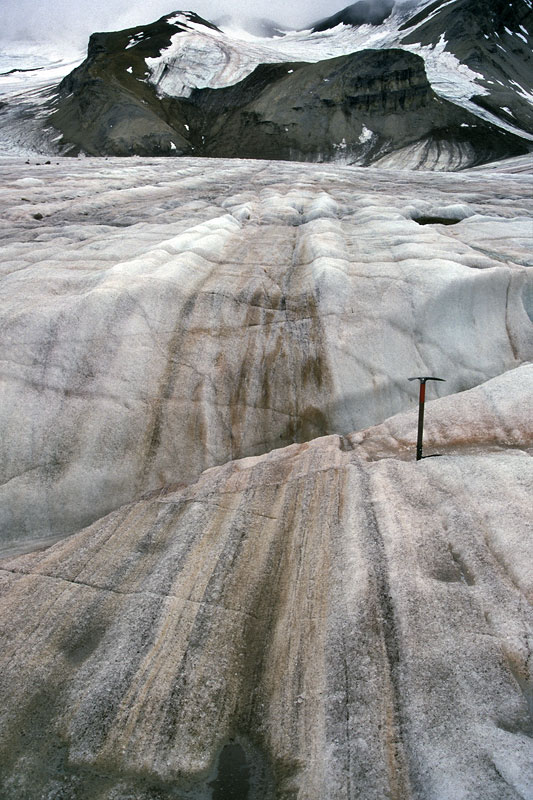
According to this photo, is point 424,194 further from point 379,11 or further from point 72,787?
point 379,11

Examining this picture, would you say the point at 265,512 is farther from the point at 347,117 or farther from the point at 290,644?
the point at 347,117

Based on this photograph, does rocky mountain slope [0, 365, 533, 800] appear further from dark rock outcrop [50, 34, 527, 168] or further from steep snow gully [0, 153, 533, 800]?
dark rock outcrop [50, 34, 527, 168]

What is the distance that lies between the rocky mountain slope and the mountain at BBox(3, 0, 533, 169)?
5351cm

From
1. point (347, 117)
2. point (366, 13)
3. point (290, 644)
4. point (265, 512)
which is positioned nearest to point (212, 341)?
point (265, 512)

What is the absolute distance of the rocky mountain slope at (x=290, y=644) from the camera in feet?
12.9

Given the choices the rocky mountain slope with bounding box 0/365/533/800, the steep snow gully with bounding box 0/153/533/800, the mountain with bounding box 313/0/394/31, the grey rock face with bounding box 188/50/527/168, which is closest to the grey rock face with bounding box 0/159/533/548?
the steep snow gully with bounding box 0/153/533/800

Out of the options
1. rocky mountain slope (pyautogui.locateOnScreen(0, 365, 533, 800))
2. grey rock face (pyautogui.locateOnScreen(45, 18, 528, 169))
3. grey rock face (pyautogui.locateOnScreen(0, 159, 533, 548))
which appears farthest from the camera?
grey rock face (pyautogui.locateOnScreen(45, 18, 528, 169))

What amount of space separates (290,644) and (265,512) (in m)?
1.91

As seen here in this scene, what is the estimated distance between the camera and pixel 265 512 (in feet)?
21.1

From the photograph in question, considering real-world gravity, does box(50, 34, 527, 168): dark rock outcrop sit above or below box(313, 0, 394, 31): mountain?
below

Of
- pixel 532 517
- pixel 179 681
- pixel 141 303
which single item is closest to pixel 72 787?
pixel 179 681

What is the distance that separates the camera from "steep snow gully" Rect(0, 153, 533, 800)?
407cm

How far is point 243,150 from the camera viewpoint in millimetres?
59562

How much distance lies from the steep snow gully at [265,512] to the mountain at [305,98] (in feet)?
159
